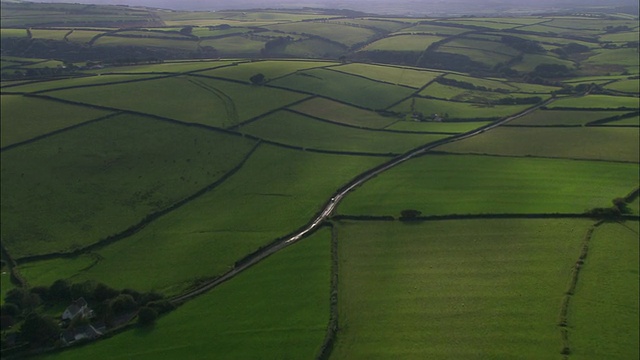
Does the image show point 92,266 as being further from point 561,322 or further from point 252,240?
point 561,322

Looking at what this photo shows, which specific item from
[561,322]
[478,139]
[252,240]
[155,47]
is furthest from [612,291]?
[155,47]

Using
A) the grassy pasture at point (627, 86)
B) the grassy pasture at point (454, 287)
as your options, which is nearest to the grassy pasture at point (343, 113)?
the grassy pasture at point (454, 287)

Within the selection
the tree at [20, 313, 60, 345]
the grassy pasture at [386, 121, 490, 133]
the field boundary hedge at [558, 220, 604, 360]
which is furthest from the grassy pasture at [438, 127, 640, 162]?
the tree at [20, 313, 60, 345]

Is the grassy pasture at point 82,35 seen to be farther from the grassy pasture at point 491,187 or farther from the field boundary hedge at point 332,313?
the field boundary hedge at point 332,313

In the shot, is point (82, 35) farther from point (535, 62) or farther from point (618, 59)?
point (618, 59)

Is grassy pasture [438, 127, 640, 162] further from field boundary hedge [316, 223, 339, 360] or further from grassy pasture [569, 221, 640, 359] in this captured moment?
field boundary hedge [316, 223, 339, 360]

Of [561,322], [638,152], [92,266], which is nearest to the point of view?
[561,322]
